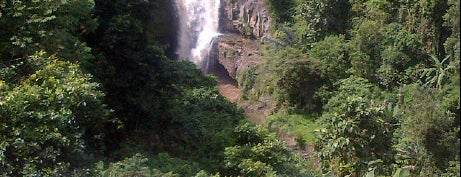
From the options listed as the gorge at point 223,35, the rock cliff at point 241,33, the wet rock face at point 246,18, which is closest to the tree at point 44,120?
the rock cliff at point 241,33

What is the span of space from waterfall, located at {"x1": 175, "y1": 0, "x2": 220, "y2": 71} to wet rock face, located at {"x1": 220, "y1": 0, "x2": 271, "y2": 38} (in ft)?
1.94

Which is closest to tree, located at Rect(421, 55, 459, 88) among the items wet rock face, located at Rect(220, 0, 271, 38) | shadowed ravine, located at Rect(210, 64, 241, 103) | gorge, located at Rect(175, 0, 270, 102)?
gorge, located at Rect(175, 0, 270, 102)

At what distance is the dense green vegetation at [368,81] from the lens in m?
10.1

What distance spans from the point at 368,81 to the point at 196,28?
9.50 m

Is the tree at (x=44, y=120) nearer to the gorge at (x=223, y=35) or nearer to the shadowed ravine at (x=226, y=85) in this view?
the gorge at (x=223, y=35)

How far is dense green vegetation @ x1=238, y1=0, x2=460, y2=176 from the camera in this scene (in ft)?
33.0

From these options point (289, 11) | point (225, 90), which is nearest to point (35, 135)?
point (289, 11)

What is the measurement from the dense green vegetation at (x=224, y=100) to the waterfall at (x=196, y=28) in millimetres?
3944

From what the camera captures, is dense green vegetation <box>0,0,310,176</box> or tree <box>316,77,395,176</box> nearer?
dense green vegetation <box>0,0,310,176</box>

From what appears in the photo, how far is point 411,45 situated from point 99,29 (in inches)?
301

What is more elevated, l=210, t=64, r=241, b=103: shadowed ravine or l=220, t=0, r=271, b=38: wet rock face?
l=220, t=0, r=271, b=38: wet rock face

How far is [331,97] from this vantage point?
14.3 m

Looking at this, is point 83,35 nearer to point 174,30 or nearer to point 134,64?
point 134,64

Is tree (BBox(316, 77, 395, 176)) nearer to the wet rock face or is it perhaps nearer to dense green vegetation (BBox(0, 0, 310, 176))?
dense green vegetation (BBox(0, 0, 310, 176))
